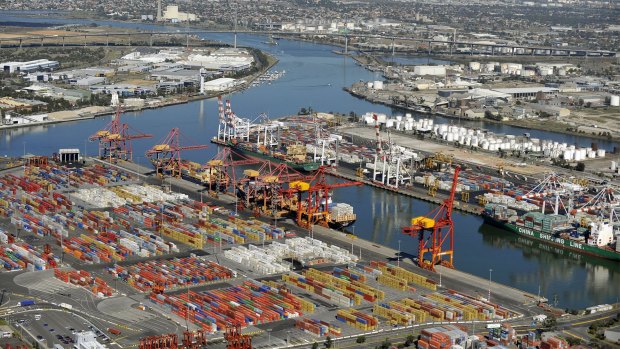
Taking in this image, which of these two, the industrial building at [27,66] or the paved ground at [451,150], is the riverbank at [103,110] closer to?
the paved ground at [451,150]

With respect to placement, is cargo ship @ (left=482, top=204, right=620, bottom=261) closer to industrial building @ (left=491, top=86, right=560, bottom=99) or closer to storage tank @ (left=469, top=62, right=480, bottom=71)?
industrial building @ (left=491, top=86, right=560, bottom=99)

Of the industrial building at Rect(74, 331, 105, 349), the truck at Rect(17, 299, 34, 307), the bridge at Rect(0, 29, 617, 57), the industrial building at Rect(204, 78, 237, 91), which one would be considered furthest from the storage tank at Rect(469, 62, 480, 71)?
the industrial building at Rect(74, 331, 105, 349)

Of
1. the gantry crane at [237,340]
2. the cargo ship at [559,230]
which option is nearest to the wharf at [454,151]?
the cargo ship at [559,230]

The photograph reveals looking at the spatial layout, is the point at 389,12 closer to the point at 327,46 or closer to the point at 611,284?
the point at 327,46

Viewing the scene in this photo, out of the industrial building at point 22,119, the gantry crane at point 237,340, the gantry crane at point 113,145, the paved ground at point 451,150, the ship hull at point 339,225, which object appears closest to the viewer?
the gantry crane at point 237,340

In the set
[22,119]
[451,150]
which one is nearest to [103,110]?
[22,119]
